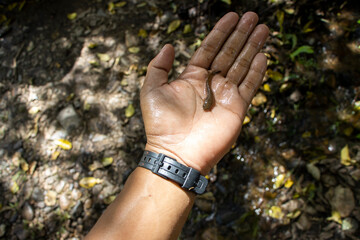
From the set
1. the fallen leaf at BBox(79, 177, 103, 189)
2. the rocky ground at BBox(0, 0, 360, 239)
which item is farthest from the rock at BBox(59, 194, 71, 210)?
the fallen leaf at BBox(79, 177, 103, 189)

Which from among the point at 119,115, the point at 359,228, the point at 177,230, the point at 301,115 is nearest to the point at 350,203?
the point at 359,228

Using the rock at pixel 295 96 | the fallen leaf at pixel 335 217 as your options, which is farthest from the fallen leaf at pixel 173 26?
the fallen leaf at pixel 335 217

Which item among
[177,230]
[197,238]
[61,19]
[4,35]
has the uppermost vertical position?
[61,19]

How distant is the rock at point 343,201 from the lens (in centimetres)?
300

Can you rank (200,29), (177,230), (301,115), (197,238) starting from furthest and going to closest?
1. (200,29)
2. (301,115)
3. (197,238)
4. (177,230)

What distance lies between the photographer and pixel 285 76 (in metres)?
3.70

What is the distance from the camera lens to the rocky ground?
321cm

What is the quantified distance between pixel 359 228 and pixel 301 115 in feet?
4.88

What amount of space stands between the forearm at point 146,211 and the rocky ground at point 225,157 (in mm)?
999

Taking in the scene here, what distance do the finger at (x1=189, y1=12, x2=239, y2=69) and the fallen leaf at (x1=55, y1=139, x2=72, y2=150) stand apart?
207 centimetres

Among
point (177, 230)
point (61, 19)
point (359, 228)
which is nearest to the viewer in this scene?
point (177, 230)

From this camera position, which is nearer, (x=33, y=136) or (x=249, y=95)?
(x=249, y=95)

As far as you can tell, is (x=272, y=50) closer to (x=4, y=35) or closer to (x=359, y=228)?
(x=359, y=228)

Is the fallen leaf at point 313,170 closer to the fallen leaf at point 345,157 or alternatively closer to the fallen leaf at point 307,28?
the fallen leaf at point 345,157
